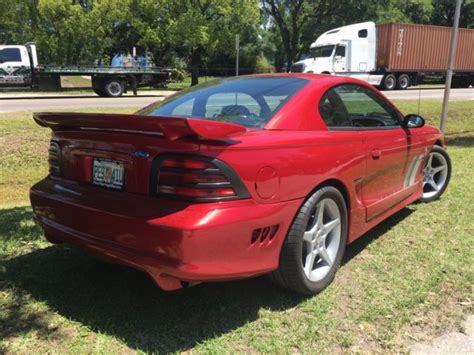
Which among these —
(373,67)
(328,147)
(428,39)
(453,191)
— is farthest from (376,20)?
(328,147)

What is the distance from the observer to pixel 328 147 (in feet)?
11.5

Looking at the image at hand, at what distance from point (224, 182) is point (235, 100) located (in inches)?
45.3

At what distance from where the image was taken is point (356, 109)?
4273mm

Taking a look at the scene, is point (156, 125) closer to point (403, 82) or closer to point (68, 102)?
point (68, 102)

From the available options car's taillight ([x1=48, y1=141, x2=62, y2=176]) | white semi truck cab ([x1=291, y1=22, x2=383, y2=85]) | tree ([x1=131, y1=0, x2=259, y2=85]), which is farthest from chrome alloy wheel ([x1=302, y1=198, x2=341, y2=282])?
tree ([x1=131, y1=0, x2=259, y2=85])

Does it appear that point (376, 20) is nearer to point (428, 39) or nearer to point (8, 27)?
point (428, 39)

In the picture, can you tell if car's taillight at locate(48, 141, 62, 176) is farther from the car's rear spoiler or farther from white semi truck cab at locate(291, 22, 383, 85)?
white semi truck cab at locate(291, 22, 383, 85)

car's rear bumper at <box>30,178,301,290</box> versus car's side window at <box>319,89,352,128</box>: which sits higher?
car's side window at <box>319,89,352,128</box>

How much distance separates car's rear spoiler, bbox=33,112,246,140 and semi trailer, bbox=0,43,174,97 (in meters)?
20.5

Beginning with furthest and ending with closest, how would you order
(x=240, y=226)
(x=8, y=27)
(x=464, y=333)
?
(x=8, y=27)
(x=464, y=333)
(x=240, y=226)

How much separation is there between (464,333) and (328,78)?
2.07 m

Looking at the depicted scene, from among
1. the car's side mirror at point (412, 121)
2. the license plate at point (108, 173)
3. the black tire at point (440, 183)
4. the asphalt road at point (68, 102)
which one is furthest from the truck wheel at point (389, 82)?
the license plate at point (108, 173)

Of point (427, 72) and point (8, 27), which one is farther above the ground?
point (8, 27)

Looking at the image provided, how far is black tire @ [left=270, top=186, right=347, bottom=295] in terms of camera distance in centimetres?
318
